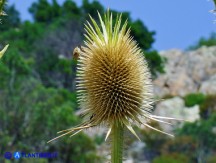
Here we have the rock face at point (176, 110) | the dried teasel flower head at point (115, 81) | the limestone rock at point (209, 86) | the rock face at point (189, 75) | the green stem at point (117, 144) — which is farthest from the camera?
the rock face at point (189, 75)

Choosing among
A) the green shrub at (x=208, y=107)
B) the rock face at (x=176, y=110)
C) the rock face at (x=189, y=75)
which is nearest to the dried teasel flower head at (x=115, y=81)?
the rock face at (x=176, y=110)

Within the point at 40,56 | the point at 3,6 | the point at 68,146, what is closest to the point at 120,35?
the point at 3,6

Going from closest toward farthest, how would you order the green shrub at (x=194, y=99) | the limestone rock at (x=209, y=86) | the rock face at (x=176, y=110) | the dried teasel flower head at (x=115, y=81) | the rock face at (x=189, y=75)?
the dried teasel flower head at (x=115, y=81)
the rock face at (x=176, y=110)
the green shrub at (x=194, y=99)
the limestone rock at (x=209, y=86)
the rock face at (x=189, y=75)

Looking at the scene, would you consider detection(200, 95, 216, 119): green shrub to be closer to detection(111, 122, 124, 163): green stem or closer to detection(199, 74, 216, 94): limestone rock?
detection(199, 74, 216, 94): limestone rock

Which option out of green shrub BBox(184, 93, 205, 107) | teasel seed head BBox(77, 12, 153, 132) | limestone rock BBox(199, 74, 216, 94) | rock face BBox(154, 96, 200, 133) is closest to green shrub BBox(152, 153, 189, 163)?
rock face BBox(154, 96, 200, 133)

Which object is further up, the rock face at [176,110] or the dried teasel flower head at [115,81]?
the rock face at [176,110]

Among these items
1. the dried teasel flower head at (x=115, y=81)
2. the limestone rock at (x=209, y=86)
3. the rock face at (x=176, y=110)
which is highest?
the limestone rock at (x=209, y=86)

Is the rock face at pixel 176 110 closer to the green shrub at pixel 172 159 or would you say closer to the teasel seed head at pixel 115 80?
the green shrub at pixel 172 159

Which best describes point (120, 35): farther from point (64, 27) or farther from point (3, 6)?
point (64, 27)
